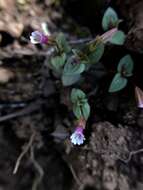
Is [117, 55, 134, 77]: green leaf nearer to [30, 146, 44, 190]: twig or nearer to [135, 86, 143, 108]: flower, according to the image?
[135, 86, 143, 108]: flower

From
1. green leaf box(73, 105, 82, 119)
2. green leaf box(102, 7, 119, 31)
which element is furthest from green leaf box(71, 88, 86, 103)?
green leaf box(102, 7, 119, 31)

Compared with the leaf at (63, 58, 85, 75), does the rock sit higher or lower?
higher

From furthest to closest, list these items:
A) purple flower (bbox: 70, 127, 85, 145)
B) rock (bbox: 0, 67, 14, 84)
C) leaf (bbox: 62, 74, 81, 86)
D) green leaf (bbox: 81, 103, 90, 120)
Result: rock (bbox: 0, 67, 14, 84)
leaf (bbox: 62, 74, 81, 86)
green leaf (bbox: 81, 103, 90, 120)
purple flower (bbox: 70, 127, 85, 145)

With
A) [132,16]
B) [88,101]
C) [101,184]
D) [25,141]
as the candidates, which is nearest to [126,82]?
[88,101]

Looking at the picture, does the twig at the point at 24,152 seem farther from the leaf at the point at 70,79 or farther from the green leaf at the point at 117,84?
the green leaf at the point at 117,84

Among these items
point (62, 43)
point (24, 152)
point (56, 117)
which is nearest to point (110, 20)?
point (62, 43)

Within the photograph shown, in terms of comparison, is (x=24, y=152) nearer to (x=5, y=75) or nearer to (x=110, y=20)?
(x=5, y=75)

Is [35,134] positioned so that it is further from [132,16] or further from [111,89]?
[132,16]
